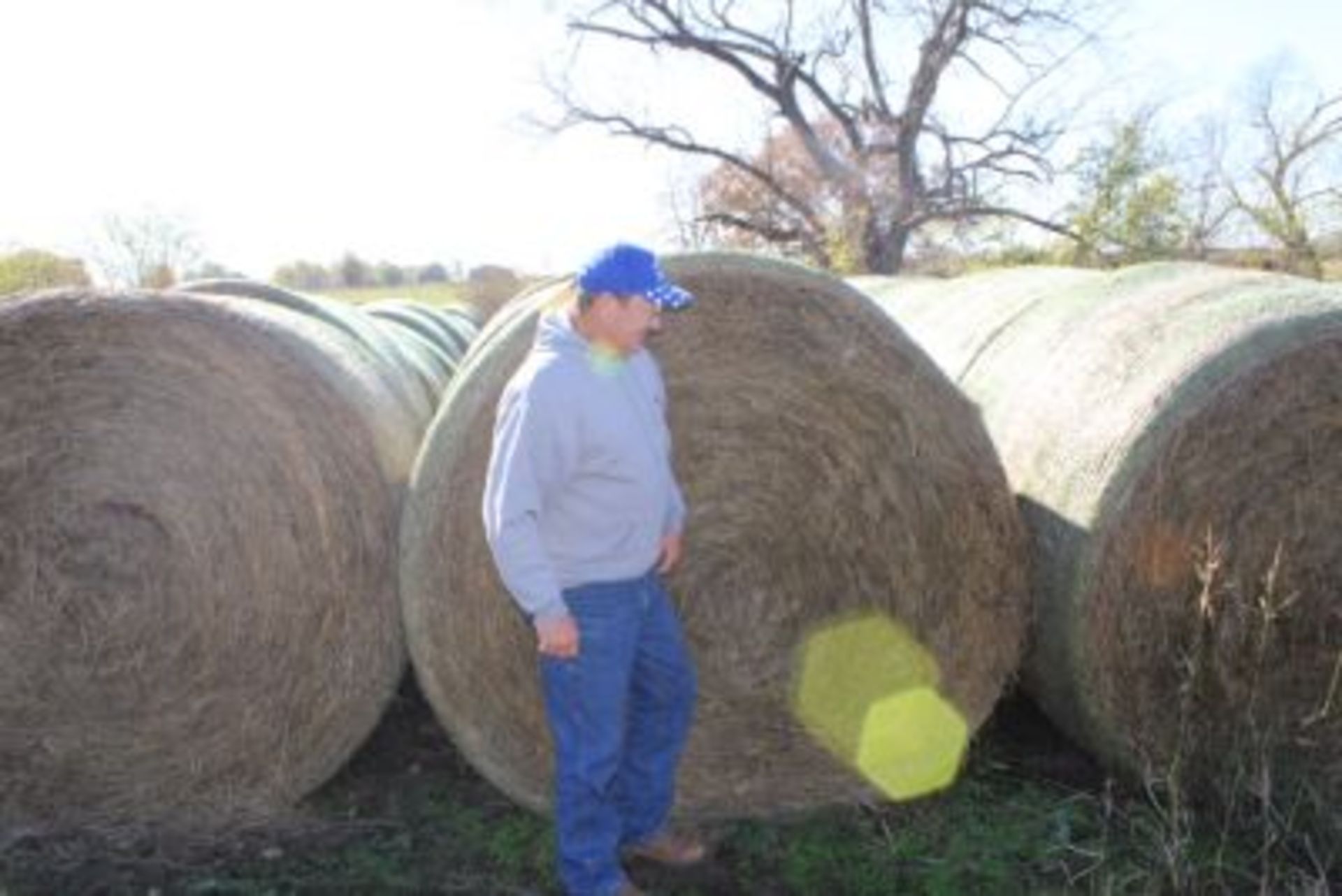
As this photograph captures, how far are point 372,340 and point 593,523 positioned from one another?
11.6 feet

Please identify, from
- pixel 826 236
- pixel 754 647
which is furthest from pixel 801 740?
pixel 826 236

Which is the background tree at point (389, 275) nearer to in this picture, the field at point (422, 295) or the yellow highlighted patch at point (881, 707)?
the field at point (422, 295)

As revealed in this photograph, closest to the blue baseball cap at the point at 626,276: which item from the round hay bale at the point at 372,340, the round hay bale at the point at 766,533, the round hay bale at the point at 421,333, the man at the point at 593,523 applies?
the man at the point at 593,523

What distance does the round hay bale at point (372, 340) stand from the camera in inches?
262

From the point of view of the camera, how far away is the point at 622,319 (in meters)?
4.12

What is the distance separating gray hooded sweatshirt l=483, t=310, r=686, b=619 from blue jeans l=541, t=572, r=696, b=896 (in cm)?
12

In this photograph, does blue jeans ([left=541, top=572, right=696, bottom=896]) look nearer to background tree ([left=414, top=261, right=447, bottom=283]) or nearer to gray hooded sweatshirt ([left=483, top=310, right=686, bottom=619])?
gray hooded sweatshirt ([left=483, top=310, right=686, bottom=619])

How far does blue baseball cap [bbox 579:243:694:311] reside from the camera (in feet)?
13.3

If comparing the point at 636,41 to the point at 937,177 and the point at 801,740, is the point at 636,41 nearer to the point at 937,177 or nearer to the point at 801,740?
the point at 937,177

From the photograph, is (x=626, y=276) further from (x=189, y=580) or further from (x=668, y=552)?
(x=189, y=580)

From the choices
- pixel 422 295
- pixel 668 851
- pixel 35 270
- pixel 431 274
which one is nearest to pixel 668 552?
pixel 668 851

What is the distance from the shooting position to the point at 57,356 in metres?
5.10

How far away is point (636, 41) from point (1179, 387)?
96.1ft

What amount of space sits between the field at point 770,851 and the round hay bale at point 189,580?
0.73ft
